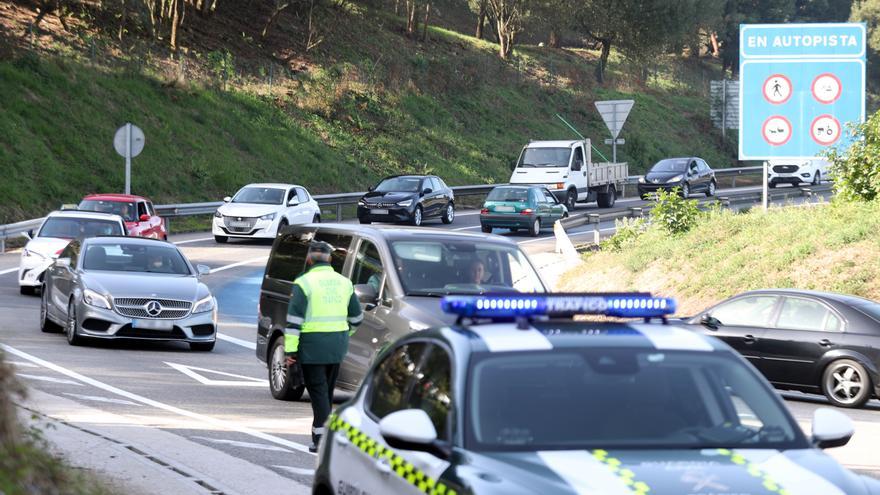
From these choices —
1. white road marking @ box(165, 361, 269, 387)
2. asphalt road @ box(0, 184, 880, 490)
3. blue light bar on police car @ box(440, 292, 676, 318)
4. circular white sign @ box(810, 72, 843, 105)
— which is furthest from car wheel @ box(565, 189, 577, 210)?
blue light bar on police car @ box(440, 292, 676, 318)

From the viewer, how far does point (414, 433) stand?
5500 millimetres

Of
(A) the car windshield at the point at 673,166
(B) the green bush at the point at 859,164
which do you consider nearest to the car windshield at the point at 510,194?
(A) the car windshield at the point at 673,166

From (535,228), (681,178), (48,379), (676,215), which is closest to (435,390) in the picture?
(48,379)

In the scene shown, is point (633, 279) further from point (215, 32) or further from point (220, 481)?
point (215, 32)

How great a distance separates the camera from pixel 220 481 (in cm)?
951

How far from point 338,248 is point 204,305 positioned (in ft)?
17.3

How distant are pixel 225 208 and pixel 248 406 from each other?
76.3ft

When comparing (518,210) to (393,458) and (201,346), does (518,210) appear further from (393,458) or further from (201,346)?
(393,458)

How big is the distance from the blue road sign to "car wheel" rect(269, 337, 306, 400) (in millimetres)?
14184

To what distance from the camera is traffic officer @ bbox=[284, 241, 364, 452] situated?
35.2 ft

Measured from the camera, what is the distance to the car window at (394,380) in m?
6.36

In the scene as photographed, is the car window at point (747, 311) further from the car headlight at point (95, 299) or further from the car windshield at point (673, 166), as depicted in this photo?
the car windshield at point (673, 166)

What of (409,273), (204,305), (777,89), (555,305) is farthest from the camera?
(777,89)

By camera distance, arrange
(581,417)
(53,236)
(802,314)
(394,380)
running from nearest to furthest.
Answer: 1. (581,417)
2. (394,380)
3. (802,314)
4. (53,236)
